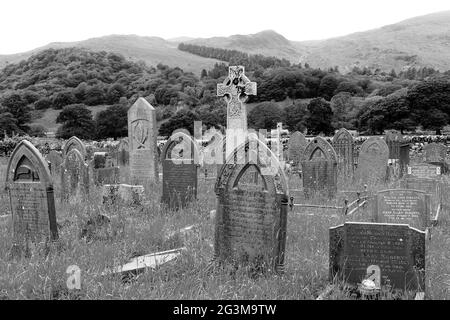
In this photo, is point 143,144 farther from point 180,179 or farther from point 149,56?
point 149,56

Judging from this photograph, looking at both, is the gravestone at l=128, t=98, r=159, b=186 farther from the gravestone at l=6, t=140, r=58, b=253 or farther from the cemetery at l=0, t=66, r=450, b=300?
the gravestone at l=6, t=140, r=58, b=253

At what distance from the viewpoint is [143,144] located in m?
12.8

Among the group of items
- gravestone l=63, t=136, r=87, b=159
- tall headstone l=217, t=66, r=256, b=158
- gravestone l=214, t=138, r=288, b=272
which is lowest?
gravestone l=214, t=138, r=288, b=272

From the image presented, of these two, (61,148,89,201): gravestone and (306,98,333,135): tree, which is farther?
(306,98,333,135): tree

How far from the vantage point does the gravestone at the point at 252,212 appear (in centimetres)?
534

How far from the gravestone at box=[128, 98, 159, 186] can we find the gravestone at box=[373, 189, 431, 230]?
6.85 metres

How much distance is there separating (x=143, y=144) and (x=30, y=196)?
641cm

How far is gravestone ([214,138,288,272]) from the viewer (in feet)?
17.5

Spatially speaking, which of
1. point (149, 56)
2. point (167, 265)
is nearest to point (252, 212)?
point (167, 265)

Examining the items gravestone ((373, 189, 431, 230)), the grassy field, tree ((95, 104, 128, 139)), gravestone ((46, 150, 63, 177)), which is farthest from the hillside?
the grassy field

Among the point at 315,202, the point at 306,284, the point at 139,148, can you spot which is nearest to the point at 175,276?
the point at 306,284

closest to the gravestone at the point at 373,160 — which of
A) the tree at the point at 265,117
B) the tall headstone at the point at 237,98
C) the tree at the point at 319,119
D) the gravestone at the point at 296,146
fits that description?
the tall headstone at the point at 237,98

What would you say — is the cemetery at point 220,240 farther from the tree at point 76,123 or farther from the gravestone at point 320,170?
the tree at point 76,123
